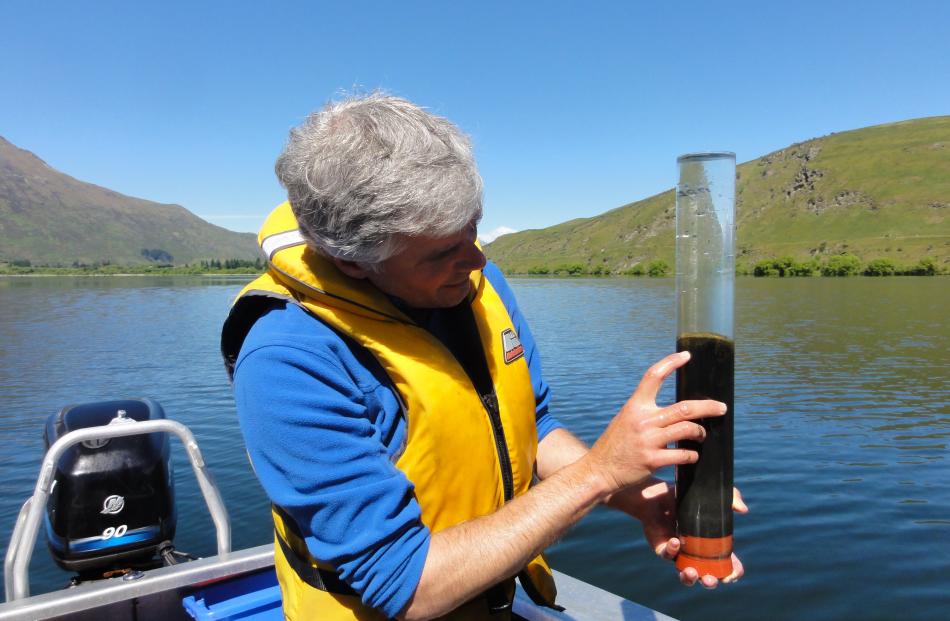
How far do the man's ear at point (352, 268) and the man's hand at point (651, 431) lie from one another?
0.77m

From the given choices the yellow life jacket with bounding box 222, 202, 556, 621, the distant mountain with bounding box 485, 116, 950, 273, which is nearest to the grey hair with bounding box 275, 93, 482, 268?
the yellow life jacket with bounding box 222, 202, 556, 621

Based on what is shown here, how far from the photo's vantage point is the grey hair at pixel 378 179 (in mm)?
1664

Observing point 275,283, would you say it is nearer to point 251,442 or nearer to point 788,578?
point 251,442

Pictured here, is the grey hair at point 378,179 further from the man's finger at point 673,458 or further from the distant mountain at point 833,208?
the distant mountain at point 833,208

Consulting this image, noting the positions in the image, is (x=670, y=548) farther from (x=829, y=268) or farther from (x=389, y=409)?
(x=829, y=268)

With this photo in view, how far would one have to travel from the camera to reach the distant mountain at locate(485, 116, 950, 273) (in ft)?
422

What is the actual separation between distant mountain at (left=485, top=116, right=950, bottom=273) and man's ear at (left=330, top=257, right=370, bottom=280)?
119648 millimetres

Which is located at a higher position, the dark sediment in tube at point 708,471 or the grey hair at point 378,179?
the grey hair at point 378,179

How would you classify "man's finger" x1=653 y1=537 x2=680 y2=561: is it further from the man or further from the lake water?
the lake water

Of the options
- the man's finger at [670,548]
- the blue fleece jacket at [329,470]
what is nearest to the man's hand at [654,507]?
the man's finger at [670,548]

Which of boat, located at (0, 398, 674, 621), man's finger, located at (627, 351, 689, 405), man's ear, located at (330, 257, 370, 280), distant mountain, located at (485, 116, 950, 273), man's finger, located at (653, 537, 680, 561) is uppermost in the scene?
distant mountain, located at (485, 116, 950, 273)

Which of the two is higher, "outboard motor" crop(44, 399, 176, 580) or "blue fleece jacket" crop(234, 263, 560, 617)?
"blue fleece jacket" crop(234, 263, 560, 617)

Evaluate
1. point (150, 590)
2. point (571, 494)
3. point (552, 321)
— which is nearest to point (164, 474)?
point (150, 590)

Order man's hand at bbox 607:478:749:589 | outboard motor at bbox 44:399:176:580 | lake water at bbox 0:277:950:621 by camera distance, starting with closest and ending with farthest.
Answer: man's hand at bbox 607:478:749:589, outboard motor at bbox 44:399:176:580, lake water at bbox 0:277:950:621
